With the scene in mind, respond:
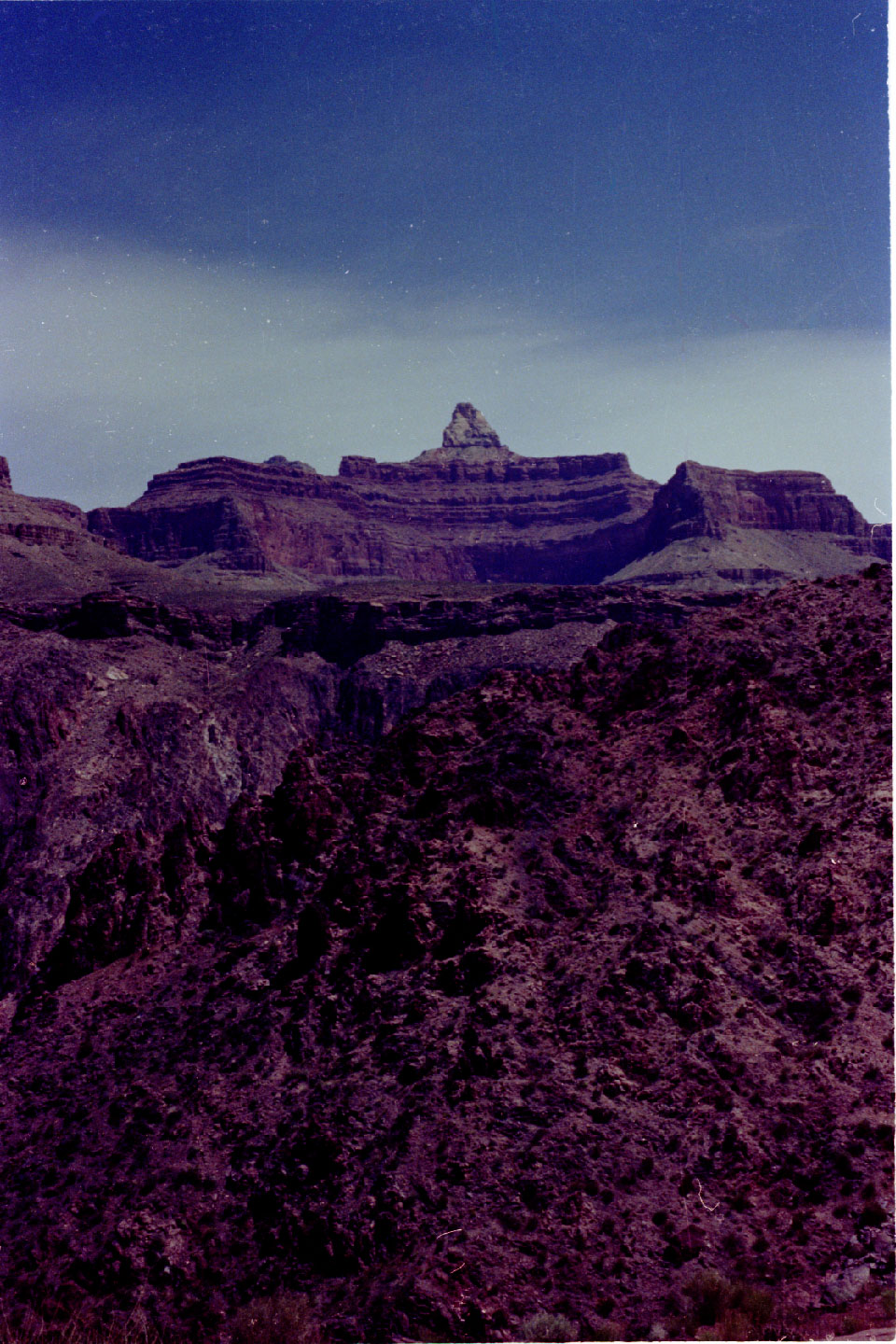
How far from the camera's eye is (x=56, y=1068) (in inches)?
2094

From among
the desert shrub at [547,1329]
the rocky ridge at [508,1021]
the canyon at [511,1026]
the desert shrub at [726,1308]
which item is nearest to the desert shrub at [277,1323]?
the canyon at [511,1026]

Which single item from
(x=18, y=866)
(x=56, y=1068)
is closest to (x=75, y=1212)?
(x=56, y=1068)

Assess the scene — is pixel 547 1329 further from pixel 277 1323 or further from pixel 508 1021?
pixel 508 1021

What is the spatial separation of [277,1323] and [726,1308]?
11921 mm

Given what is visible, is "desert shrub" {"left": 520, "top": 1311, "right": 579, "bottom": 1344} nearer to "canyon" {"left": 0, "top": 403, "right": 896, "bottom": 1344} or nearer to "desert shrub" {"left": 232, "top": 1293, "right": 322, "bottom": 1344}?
"canyon" {"left": 0, "top": 403, "right": 896, "bottom": 1344}

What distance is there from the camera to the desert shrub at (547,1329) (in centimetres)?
3622

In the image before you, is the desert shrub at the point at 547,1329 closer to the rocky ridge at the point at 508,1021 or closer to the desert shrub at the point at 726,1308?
the rocky ridge at the point at 508,1021

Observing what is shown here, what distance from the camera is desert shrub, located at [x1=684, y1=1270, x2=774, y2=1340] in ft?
114

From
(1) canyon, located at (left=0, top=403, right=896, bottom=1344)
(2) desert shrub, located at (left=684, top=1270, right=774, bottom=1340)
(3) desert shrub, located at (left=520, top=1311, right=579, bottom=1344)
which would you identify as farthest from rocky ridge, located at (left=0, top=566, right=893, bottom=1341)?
(3) desert shrub, located at (left=520, top=1311, right=579, bottom=1344)

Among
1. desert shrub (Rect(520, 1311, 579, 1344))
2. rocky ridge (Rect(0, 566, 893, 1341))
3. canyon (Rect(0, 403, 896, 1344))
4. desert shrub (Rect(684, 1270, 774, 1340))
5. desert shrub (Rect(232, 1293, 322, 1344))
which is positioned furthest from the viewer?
rocky ridge (Rect(0, 566, 893, 1341))

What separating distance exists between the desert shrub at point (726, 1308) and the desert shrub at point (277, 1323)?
9855mm

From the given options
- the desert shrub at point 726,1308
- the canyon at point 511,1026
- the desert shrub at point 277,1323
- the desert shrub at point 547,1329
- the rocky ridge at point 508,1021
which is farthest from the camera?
the rocky ridge at point 508,1021

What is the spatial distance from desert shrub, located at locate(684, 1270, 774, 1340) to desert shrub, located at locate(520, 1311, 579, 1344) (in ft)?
10.1

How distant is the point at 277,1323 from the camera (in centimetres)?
3856
